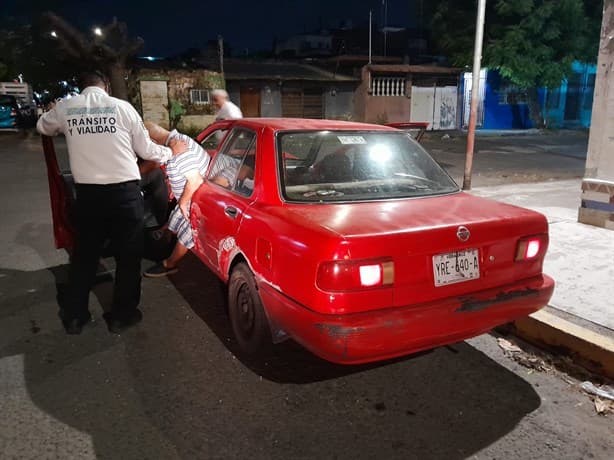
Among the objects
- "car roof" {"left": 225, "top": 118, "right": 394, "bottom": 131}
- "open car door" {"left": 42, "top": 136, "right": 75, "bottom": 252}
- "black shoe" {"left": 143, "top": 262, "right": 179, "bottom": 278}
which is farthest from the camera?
"black shoe" {"left": 143, "top": 262, "right": 179, "bottom": 278}

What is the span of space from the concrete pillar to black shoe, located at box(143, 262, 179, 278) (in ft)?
15.9

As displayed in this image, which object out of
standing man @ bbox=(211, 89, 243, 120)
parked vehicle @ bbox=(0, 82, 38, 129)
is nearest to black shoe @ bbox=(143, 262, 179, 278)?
standing man @ bbox=(211, 89, 243, 120)

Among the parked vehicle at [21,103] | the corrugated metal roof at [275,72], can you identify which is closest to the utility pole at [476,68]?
the corrugated metal roof at [275,72]

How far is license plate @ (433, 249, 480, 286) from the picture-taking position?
2.62m

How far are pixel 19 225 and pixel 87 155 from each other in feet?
13.2

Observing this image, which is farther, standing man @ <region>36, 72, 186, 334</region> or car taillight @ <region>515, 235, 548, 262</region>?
standing man @ <region>36, 72, 186, 334</region>

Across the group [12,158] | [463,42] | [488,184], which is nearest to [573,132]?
[463,42]

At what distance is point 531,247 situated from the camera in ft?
9.61

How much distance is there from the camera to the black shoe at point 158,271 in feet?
15.7

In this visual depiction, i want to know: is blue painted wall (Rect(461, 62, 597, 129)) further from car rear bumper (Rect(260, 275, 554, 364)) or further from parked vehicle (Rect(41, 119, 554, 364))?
car rear bumper (Rect(260, 275, 554, 364))

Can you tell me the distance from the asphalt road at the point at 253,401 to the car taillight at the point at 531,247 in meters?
0.78

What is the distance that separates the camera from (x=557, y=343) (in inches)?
133

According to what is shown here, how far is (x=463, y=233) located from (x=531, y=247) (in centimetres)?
55

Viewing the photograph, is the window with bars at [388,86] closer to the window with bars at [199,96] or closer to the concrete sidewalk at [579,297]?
the window with bars at [199,96]
